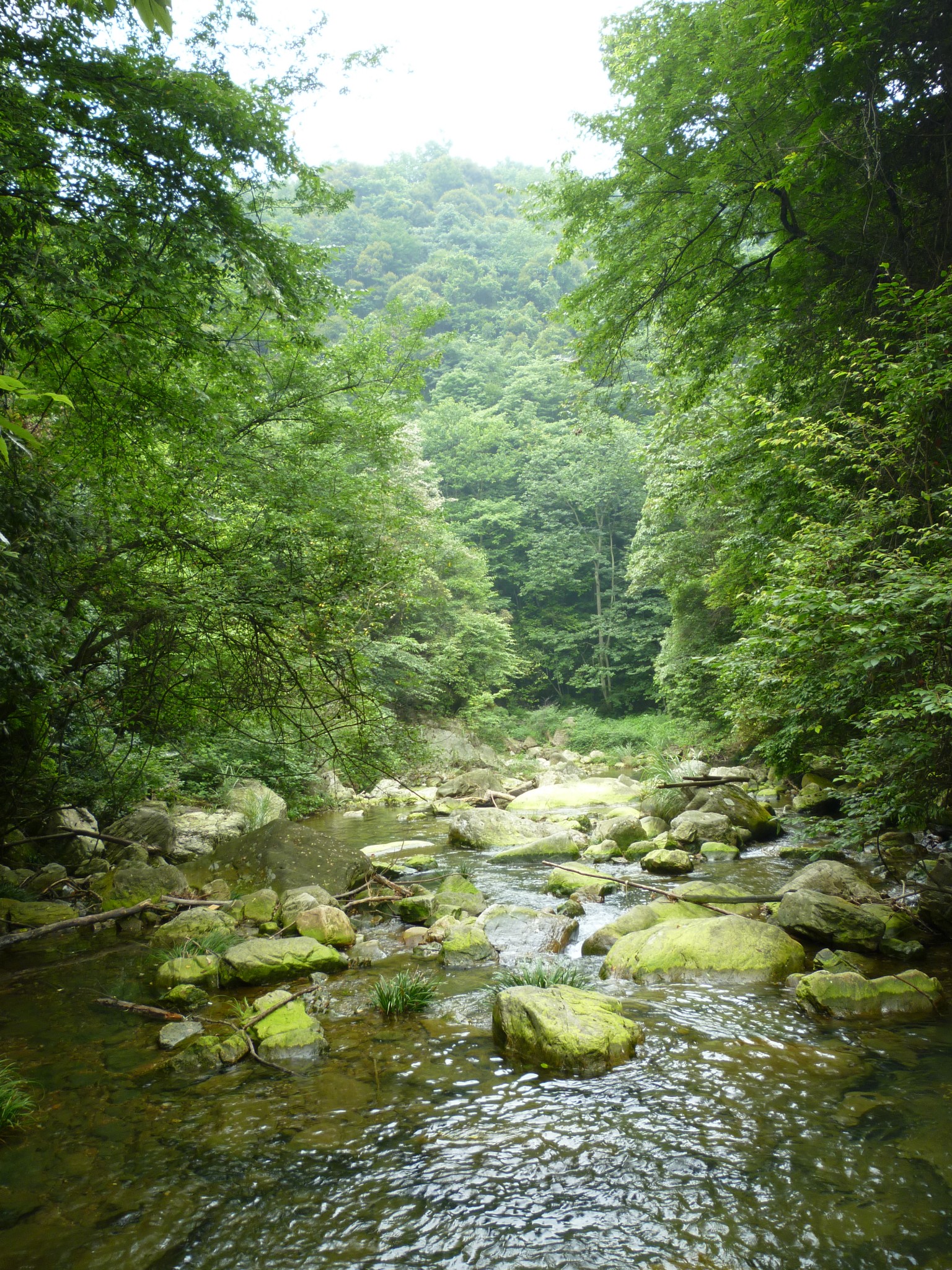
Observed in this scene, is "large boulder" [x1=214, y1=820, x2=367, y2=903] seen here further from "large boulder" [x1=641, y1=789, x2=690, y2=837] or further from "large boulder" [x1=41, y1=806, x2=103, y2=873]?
"large boulder" [x1=641, y1=789, x2=690, y2=837]

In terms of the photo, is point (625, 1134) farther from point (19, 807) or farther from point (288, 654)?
point (19, 807)

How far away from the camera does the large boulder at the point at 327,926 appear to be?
634cm

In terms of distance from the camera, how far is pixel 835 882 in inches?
256

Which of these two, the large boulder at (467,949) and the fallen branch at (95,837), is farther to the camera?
the fallen branch at (95,837)

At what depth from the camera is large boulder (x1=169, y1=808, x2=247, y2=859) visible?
9.88 meters

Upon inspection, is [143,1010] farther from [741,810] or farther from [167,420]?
[741,810]

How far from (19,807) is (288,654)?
4055mm

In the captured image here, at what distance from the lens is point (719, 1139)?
129 inches

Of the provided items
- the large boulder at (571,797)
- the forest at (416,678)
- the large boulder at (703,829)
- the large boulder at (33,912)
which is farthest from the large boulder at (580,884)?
the large boulder at (571,797)

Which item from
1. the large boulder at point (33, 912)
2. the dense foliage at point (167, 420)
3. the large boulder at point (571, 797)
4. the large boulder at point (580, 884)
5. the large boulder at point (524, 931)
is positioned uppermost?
the dense foliage at point (167, 420)

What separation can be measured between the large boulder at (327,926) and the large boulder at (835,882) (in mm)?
4279

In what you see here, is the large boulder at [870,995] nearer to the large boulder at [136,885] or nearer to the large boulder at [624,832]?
the large boulder at [624,832]

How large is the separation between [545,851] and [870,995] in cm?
617

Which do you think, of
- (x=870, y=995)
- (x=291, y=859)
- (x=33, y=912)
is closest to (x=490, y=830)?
(x=291, y=859)
